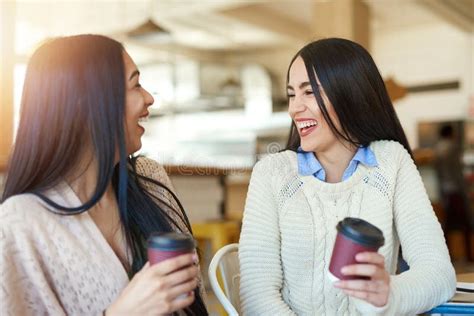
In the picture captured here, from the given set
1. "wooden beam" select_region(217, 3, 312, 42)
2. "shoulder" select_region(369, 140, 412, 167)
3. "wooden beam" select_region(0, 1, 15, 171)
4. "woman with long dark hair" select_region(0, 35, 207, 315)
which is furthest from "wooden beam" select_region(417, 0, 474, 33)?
"woman with long dark hair" select_region(0, 35, 207, 315)

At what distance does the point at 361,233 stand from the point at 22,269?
2.04 feet

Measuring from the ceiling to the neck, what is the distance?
578 cm

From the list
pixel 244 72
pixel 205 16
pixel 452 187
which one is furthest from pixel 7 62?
pixel 244 72

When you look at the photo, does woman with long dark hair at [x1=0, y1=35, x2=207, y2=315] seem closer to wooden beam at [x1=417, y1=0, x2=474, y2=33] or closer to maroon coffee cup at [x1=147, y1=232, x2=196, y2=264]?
maroon coffee cup at [x1=147, y1=232, x2=196, y2=264]

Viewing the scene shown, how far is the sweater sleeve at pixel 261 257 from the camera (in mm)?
1417

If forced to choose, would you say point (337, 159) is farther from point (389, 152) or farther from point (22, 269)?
point (22, 269)

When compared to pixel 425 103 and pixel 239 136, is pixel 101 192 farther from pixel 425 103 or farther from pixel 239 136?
pixel 239 136

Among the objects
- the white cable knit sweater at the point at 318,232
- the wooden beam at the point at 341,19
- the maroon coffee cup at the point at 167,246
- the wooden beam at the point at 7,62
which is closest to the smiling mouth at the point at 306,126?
the white cable knit sweater at the point at 318,232

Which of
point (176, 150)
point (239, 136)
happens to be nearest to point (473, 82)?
point (239, 136)

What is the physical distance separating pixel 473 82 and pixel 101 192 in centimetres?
832

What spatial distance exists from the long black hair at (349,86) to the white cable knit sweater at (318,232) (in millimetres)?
98

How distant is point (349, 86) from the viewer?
152cm

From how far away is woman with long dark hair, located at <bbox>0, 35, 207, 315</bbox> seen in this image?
113cm

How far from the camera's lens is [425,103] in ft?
29.8
